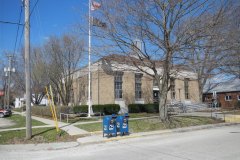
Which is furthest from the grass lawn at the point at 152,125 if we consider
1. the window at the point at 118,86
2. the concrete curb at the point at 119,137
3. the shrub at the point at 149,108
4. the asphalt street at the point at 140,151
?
the window at the point at 118,86

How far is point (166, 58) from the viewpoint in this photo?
50.9 ft

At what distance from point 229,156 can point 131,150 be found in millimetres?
3411

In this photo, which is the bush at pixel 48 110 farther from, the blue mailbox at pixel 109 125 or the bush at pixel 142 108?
the blue mailbox at pixel 109 125

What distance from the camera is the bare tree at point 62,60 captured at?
92.3ft

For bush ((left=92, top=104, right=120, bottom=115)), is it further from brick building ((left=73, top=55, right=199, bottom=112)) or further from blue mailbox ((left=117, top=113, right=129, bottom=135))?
blue mailbox ((left=117, top=113, right=129, bottom=135))

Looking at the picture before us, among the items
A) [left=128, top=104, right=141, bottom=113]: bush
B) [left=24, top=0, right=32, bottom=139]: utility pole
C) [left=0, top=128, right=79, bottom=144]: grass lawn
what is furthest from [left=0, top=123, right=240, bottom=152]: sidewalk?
[left=128, top=104, right=141, bottom=113]: bush

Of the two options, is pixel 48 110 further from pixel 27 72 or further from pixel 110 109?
pixel 27 72

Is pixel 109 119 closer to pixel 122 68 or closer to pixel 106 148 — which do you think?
pixel 106 148

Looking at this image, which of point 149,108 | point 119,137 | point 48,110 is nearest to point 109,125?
point 119,137

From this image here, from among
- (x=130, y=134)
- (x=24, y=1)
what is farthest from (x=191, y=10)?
(x=24, y=1)

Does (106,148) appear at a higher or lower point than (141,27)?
lower

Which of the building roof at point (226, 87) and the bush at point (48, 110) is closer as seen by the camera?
the bush at point (48, 110)

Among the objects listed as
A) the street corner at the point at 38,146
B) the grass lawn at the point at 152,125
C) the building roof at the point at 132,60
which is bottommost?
the street corner at the point at 38,146

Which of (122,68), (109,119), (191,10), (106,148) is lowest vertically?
(106,148)
